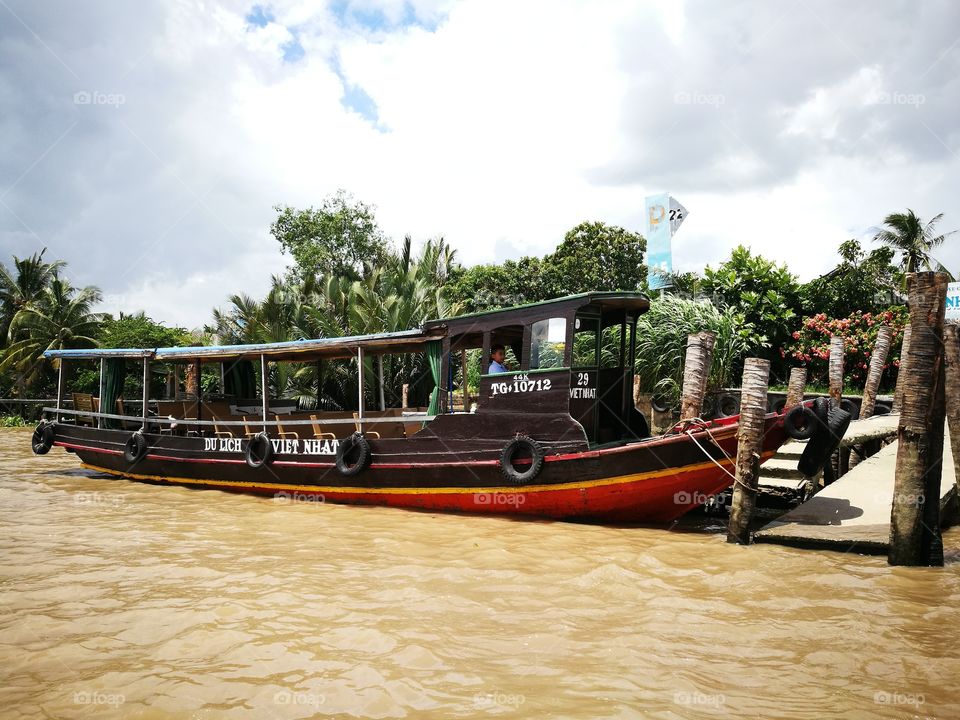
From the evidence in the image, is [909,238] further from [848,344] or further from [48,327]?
[48,327]

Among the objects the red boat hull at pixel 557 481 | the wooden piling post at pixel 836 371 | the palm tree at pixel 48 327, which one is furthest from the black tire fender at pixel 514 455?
the palm tree at pixel 48 327

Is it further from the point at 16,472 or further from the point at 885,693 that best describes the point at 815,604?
the point at 16,472

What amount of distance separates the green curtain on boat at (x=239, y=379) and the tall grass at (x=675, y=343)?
26.6 feet

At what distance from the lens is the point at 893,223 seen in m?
25.1

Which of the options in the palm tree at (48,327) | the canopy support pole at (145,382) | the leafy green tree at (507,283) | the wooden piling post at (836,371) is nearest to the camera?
the canopy support pole at (145,382)

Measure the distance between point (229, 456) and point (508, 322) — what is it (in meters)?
5.59

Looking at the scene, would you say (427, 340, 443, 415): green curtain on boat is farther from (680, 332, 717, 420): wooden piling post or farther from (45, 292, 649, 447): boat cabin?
(680, 332, 717, 420): wooden piling post

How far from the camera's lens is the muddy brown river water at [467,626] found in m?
3.96

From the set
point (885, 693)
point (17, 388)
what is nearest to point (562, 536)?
point (885, 693)

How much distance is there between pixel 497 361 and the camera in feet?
29.2

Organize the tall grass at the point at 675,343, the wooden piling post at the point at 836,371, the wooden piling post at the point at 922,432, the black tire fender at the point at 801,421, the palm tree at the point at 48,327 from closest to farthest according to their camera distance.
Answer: the wooden piling post at the point at 922,432 → the black tire fender at the point at 801,421 → the wooden piling post at the point at 836,371 → the tall grass at the point at 675,343 → the palm tree at the point at 48,327

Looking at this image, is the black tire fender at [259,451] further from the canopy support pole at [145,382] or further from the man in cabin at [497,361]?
the man in cabin at [497,361]

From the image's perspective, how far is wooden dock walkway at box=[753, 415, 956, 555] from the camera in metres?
6.77

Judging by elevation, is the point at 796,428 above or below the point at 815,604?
above
